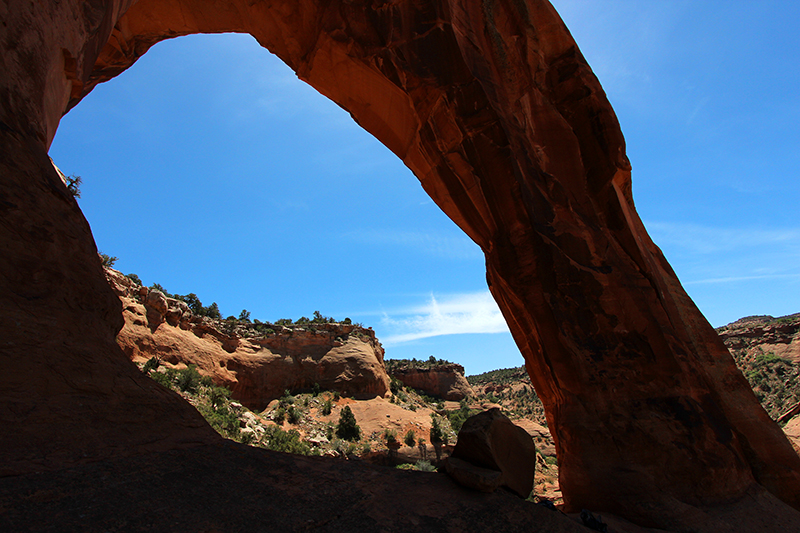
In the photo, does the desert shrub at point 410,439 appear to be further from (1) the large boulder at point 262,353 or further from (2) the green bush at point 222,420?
(2) the green bush at point 222,420

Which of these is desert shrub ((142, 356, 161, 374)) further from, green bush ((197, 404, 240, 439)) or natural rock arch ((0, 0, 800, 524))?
natural rock arch ((0, 0, 800, 524))

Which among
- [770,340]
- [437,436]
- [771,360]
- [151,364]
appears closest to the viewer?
[151,364]

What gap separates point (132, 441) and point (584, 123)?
10.9 m

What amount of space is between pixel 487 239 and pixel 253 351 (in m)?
27.9

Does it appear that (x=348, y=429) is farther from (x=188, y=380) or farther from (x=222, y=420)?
(x=188, y=380)

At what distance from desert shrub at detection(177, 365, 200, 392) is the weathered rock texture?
1606 millimetres

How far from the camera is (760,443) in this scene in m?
7.20

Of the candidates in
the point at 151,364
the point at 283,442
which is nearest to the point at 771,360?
the point at 283,442

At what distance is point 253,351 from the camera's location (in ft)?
104

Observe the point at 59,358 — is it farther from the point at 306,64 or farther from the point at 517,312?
the point at 306,64

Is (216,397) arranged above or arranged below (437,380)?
below

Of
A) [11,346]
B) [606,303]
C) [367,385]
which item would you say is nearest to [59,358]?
[11,346]

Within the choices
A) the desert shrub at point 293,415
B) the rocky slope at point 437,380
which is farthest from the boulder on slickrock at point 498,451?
the rocky slope at point 437,380

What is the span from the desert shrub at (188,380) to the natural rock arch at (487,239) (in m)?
17.8
